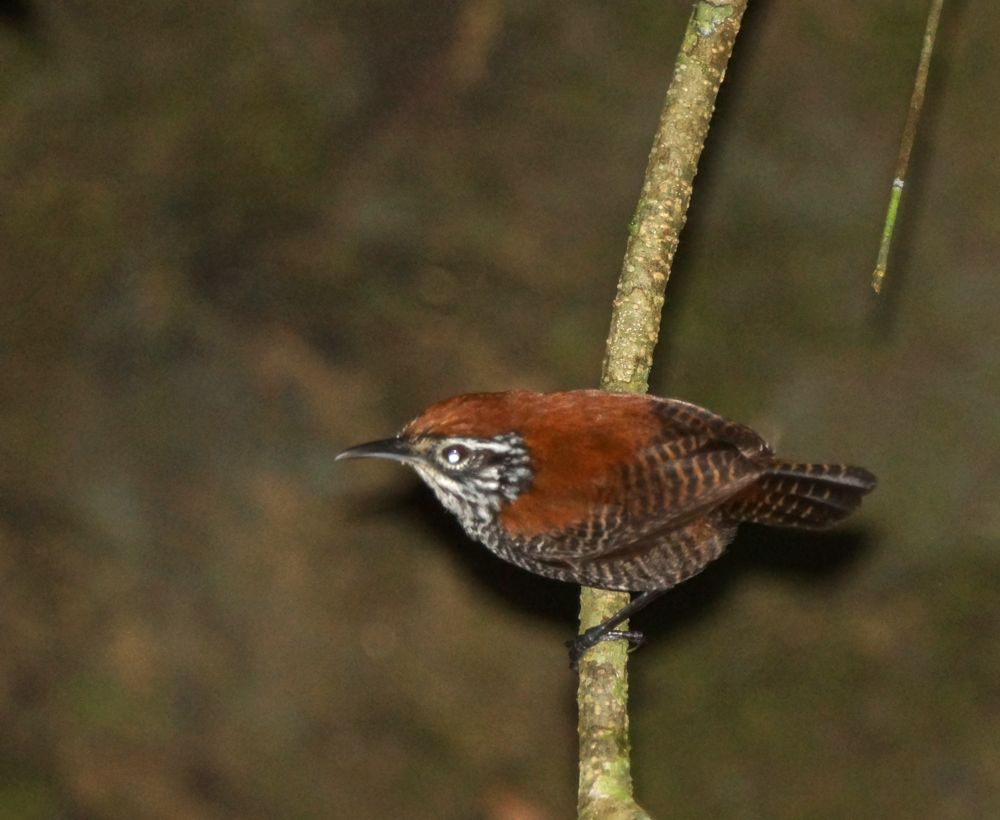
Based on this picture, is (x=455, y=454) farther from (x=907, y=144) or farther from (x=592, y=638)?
(x=907, y=144)

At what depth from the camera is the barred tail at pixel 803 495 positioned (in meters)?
4.59

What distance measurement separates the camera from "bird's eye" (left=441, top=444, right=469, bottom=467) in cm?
448

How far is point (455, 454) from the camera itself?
4.50 meters

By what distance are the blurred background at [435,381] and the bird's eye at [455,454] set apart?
9.76 ft

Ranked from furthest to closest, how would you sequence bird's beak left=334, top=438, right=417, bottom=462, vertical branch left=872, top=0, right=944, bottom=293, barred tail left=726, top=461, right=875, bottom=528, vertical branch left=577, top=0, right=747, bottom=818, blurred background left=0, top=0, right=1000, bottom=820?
blurred background left=0, top=0, right=1000, bottom=820, vertical branch left=577, top=0, right=747, bottom=818, barred tail left=726, top=461, right=875, bottom=528, bird's beak left=334, top=438, right=417, bottom=462, vertical branch left=872, top=0, right=944, bottom=293

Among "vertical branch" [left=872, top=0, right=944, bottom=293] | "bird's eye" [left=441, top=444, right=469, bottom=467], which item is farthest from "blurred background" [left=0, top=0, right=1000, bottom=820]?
"vertical branch" [left=872, top=0, right=944, bottom=293]

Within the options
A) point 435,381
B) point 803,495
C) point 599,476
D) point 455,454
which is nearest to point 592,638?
point 599,476

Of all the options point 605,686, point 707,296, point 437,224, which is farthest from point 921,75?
point 437,224

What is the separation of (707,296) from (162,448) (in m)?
3.31

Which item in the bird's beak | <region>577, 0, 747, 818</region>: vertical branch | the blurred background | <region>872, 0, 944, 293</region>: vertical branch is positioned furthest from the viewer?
the blurred background

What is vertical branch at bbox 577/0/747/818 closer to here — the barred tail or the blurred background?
the barred tail

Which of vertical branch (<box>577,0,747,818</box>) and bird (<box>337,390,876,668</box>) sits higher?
vertical branch (<box>577,0,747,818</box>)

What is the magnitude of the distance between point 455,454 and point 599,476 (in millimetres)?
496

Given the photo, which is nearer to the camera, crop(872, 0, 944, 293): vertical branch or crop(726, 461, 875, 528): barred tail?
crop(872, 0, 944, 293): vertical branch
